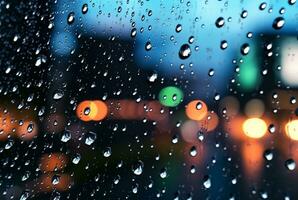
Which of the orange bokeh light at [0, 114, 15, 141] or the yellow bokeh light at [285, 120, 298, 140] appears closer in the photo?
the yellow bokeh light at [285, 120, 298, 140]

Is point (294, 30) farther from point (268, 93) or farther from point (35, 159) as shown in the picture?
point (35, 159)

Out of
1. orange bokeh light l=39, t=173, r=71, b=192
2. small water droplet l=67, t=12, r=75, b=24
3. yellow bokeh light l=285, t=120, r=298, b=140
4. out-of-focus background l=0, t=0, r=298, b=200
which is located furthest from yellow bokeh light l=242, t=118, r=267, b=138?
small water droplet l=67, t=12, r=75, b=24

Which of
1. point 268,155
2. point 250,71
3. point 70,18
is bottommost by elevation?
point 268,155

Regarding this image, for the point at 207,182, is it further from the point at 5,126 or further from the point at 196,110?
the point at 5,126

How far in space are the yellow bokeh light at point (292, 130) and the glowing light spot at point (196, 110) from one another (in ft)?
0.77

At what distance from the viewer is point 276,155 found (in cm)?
135

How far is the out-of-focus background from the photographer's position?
1.30 meters

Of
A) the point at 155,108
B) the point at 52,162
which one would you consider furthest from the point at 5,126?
the point at 155,108

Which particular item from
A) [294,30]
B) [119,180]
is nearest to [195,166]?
[119,180]

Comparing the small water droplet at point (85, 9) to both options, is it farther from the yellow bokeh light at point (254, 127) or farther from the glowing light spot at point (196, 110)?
the yellow bokeh light at point (254, 127)

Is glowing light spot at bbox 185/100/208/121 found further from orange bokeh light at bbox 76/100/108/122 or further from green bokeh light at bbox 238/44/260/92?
orange bokeh light at bbox 76/100/108/122

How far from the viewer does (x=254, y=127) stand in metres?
1.45

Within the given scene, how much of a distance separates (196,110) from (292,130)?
295 mm

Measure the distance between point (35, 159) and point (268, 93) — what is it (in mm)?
733
